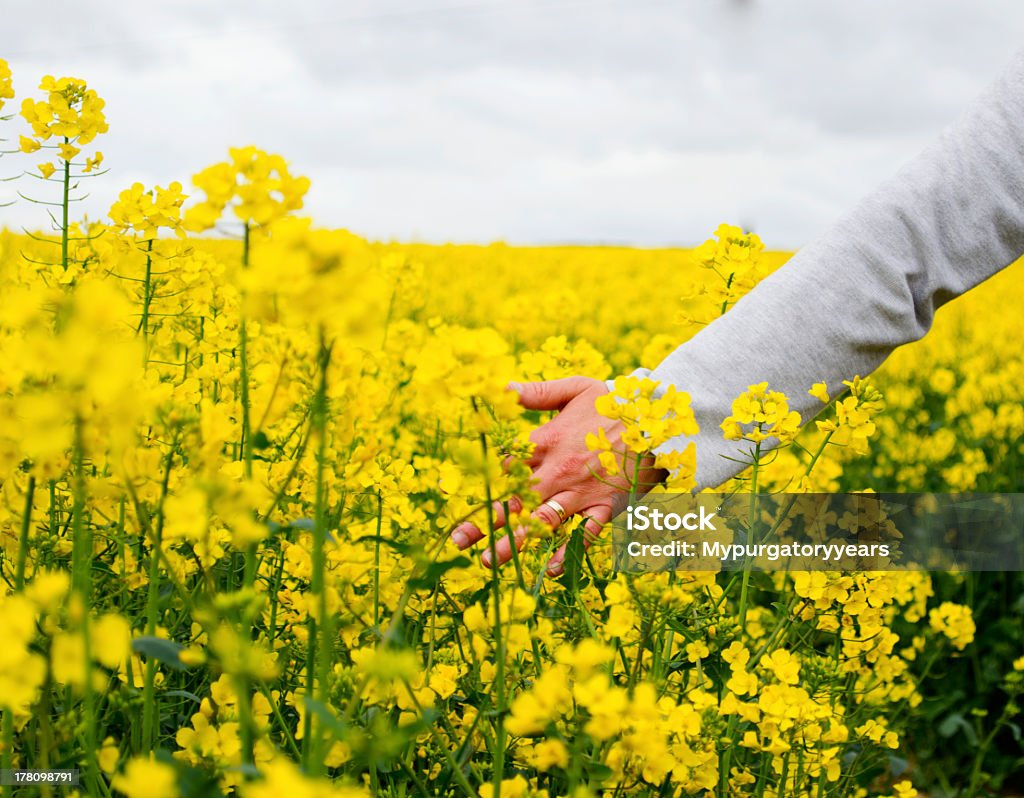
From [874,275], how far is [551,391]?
0.55 metres

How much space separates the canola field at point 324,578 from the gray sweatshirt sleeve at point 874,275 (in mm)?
110

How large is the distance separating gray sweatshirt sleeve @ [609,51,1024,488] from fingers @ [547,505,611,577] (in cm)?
19

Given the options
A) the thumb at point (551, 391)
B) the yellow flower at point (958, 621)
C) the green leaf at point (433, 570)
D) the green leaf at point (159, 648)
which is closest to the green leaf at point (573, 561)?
the thumb at point (551, 391)

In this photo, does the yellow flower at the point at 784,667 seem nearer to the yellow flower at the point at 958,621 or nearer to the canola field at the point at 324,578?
the canola field at the point at 324,578

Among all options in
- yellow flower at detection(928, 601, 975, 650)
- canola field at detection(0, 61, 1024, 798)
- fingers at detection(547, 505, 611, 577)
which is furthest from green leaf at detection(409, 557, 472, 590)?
yellow flower at detection(928, 601, 975, 650)

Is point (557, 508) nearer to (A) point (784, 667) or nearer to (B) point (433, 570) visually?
(A) point (784, 667)

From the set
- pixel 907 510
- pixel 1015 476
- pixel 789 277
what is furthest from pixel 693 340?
pixel 1015 476

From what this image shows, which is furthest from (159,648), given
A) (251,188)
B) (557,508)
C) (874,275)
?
(874,275)

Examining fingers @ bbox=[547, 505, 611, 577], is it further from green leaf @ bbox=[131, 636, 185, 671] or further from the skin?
green leaf @ bbox=[131, 636, 185, 671]

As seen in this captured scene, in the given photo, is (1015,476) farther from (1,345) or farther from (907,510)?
(1,345)

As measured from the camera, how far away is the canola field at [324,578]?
0.74 metres

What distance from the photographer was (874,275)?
Result: 66.3 inches

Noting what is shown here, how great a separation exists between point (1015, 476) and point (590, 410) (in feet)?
9.82

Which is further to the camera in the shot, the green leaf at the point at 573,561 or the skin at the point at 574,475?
the skin at the point at 574,475
